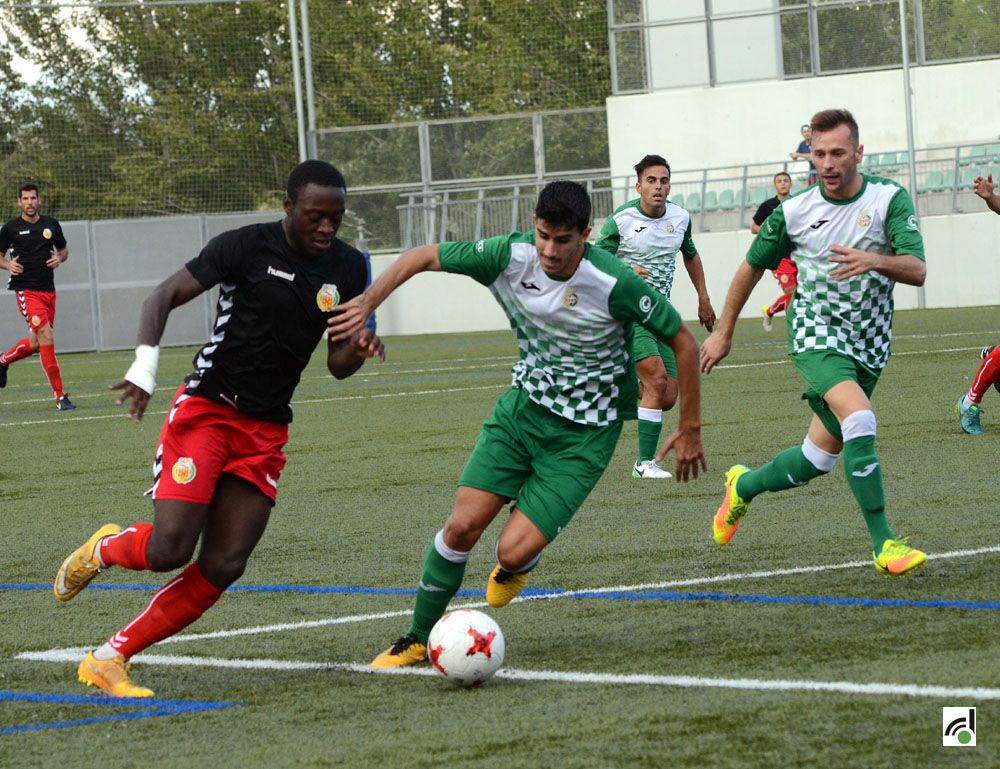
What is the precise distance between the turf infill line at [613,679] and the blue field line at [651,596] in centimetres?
124

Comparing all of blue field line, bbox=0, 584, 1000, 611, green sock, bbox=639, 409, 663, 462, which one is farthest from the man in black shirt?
blue field line, bbox=0, 584, 1000, 611

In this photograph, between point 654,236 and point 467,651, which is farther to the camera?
point 654,236

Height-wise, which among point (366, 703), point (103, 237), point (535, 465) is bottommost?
point (366, 703)

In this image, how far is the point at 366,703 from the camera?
5141mm

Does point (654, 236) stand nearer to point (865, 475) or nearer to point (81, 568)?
point (865, 475)

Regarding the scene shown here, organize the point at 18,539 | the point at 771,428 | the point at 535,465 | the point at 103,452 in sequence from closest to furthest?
the point at 535,465, the point at 18,539, the point at 771,428, the point at 103,452

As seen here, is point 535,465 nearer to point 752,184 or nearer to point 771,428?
point 771,428

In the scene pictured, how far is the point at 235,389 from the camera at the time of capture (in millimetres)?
5758

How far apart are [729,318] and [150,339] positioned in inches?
115

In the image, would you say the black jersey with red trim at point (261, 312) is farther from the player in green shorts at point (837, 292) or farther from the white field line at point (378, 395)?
the white field line at point (378, 395)

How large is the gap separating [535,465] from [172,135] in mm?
35236

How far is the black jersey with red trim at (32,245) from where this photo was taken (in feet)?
61.5

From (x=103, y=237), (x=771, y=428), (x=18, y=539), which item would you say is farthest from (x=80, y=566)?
(x=103, y=237)

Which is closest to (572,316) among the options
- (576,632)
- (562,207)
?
(562,207)
